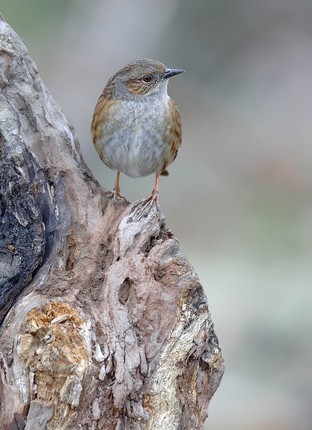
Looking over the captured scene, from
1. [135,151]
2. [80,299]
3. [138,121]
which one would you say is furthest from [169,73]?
[80,299]

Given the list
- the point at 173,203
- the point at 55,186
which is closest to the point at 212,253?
the point at 173,203

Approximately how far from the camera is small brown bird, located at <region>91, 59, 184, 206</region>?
6.66 meters

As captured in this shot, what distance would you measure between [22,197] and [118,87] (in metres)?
1.69

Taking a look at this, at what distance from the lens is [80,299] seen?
5008 mm

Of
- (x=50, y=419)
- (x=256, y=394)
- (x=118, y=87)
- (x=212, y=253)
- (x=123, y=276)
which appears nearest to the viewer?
(x=50, y=419)

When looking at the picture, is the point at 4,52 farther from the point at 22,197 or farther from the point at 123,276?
the point at 123,276

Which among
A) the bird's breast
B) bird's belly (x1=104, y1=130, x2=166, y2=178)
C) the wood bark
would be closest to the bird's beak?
the bird's breast

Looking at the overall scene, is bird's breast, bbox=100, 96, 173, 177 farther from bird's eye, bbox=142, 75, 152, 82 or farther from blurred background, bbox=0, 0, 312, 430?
blurred background, bbox=0, 0, 312, 430

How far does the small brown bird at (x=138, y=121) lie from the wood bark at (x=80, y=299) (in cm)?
89

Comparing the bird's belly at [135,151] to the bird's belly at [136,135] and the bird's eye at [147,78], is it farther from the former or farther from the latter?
the bird's eye at [147,78]

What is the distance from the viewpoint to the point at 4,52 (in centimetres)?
564

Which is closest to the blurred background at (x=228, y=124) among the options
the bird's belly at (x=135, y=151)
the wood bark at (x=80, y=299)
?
the bird's belly at (x=135, y=151)

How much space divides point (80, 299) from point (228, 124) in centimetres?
1139

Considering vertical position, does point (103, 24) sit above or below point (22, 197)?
above
